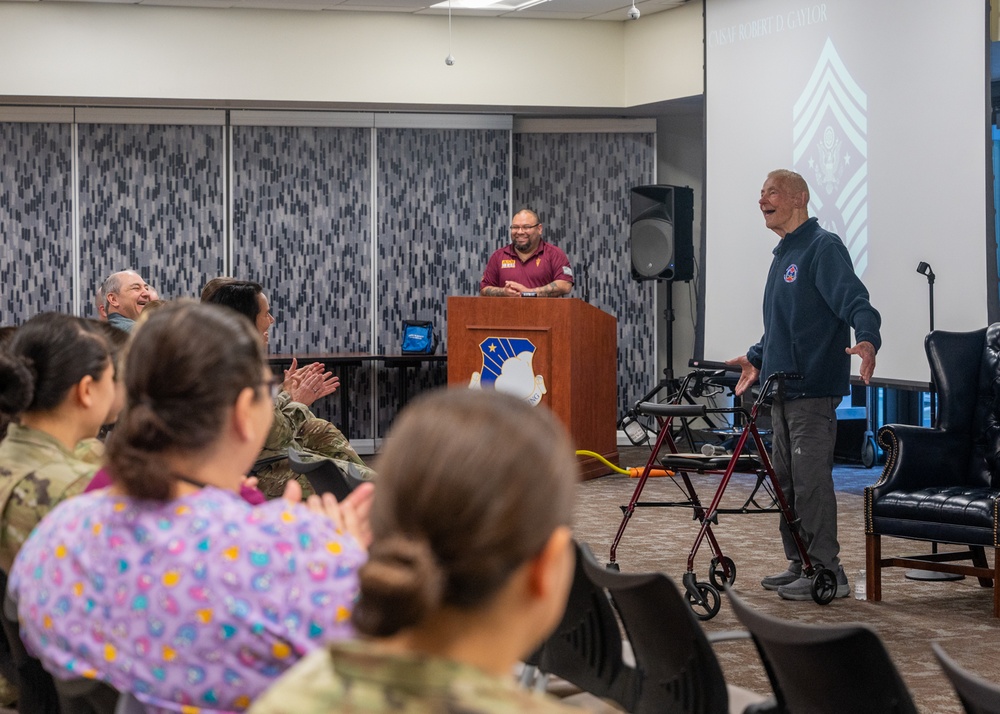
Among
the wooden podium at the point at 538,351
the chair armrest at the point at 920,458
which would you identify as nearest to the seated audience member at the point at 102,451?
the chair armrest at the point at 920,458

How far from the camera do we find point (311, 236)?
988 centimetres

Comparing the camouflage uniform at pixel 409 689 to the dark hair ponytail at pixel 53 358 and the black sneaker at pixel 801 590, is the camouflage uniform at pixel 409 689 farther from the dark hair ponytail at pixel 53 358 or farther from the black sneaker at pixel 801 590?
the black sneaker at pixel 801 590

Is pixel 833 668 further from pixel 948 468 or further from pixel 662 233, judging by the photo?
pixel 662 233

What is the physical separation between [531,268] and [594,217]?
6.64ft

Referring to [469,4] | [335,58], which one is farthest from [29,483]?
[335,58]

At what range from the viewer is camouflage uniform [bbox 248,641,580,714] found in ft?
3.17

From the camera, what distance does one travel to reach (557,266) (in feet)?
27.7

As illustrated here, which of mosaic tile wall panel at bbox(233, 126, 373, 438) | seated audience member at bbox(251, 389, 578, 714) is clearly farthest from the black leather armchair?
mosaic tile wall panel at bbox(233, 126, 373, 438)

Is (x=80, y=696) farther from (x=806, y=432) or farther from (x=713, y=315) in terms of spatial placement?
(x=713, y=315)

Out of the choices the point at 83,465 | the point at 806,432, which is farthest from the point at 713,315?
the point at 83,465

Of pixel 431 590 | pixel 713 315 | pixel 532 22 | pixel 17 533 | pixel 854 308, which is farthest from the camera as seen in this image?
pixel 532 22

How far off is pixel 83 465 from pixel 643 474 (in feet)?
10.6

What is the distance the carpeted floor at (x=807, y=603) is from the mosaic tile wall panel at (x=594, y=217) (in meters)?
2.38

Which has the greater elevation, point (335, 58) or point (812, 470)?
point (335, 58)
